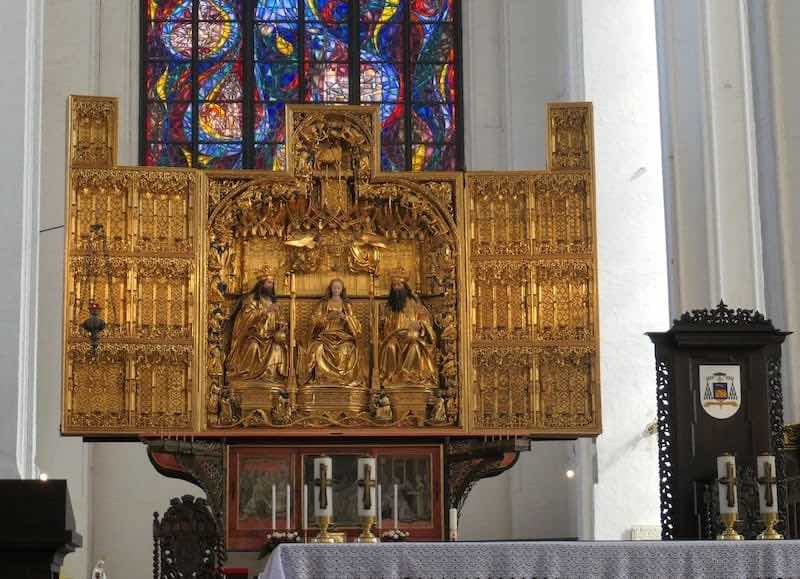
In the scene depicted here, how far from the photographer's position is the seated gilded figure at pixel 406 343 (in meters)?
15.4

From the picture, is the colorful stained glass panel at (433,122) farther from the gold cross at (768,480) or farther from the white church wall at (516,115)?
the gold cross at (768,480)

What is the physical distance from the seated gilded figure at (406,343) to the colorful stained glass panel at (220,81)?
9.02m

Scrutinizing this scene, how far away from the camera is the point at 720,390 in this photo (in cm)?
1319

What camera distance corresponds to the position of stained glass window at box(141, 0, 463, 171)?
23594 mm

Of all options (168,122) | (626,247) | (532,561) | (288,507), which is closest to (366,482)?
(532,561)

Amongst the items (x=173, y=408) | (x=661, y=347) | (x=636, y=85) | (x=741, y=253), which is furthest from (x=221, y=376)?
(x=636, y=85)

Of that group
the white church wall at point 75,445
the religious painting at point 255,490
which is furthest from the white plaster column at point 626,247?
the religious painting at point 255,490

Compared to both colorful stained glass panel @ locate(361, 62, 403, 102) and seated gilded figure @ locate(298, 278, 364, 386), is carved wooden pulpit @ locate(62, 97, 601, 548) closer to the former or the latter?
seated gilded figure @ locate(298, 278, 364, 386)

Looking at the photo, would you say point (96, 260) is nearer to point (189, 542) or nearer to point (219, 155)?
point (189, 542)

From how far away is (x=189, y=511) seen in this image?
40.9 ft

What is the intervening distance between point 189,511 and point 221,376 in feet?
9.41

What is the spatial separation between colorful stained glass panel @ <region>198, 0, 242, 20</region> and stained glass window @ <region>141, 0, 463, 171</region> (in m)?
0.01

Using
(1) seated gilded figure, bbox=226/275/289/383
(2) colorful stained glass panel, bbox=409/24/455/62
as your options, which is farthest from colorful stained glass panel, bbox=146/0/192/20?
(1) seated gilded figure, bbox=226/275/289/383

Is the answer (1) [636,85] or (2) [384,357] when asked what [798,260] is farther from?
(1) [636,85]
